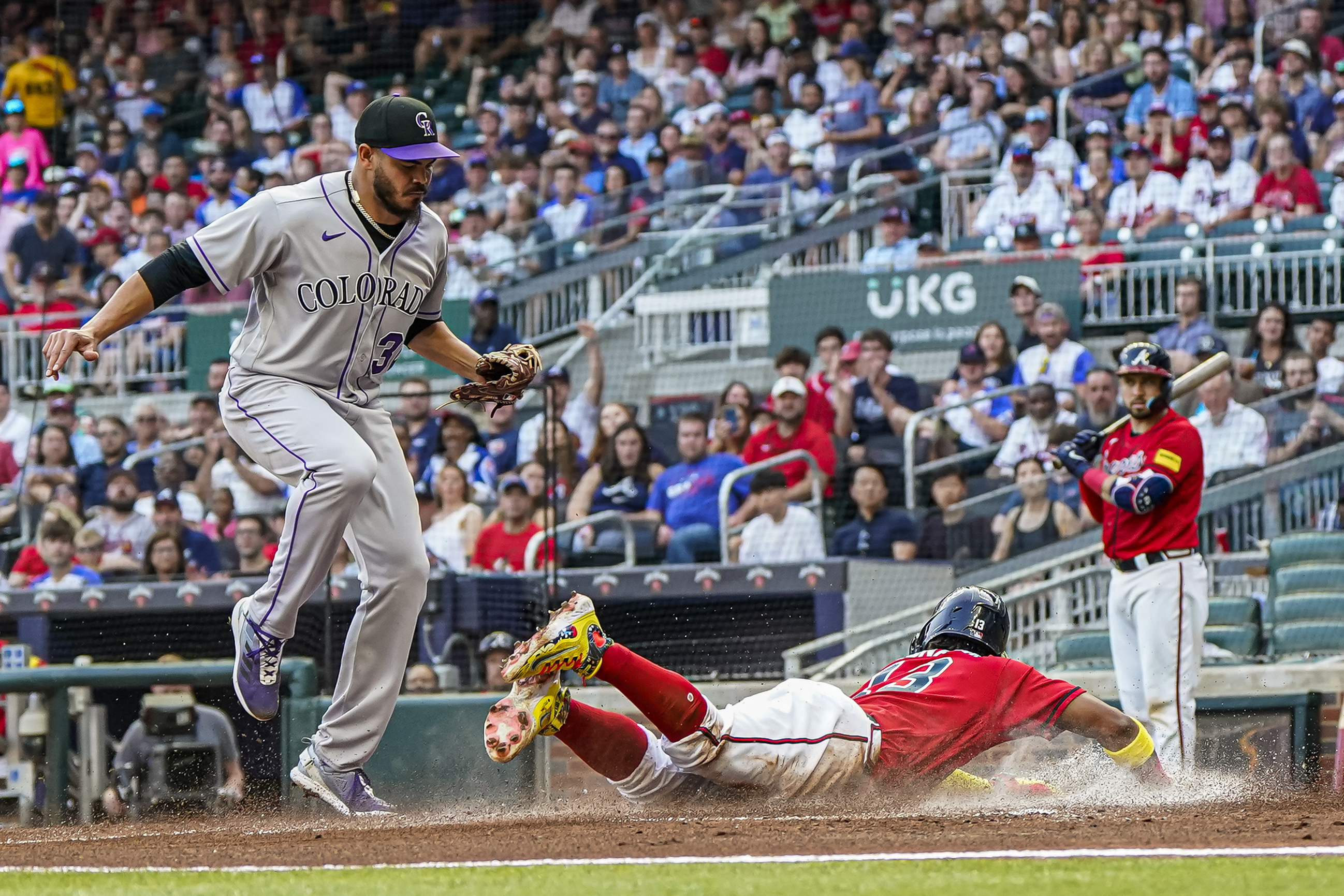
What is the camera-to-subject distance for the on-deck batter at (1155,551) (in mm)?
6668

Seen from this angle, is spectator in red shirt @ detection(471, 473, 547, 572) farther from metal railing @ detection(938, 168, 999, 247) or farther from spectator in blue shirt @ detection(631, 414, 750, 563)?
metal railing @ detection(938, 168, 999, 247)

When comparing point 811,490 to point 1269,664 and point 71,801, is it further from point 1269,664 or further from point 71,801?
point 71,801

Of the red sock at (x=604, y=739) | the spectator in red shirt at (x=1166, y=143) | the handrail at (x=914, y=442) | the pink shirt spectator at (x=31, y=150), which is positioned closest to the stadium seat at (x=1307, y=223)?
the spectator in red shirt at (x=1166, y=143)

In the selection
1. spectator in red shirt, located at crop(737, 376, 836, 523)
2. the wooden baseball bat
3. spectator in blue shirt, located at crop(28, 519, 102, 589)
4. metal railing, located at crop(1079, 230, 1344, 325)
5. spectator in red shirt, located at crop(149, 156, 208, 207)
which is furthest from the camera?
spectator in red shirt, located at crop(149, 156, 208, 207)

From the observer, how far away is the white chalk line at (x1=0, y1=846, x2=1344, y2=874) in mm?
3764

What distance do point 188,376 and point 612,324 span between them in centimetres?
308

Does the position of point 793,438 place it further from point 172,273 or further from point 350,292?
point 172,273

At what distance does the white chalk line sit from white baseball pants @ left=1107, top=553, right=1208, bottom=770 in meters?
2.75

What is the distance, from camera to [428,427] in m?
10.0

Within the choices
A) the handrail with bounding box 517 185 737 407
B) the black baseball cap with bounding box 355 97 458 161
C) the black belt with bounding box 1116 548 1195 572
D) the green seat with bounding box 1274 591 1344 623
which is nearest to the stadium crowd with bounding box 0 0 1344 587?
the handrail with bounding box 517 185 737 407

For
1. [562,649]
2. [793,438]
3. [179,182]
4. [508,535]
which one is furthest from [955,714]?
[179,182]

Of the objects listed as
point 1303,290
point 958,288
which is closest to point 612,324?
point 958,288

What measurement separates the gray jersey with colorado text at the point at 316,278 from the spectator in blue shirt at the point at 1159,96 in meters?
8.01

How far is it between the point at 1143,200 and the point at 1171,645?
18.1 ft
